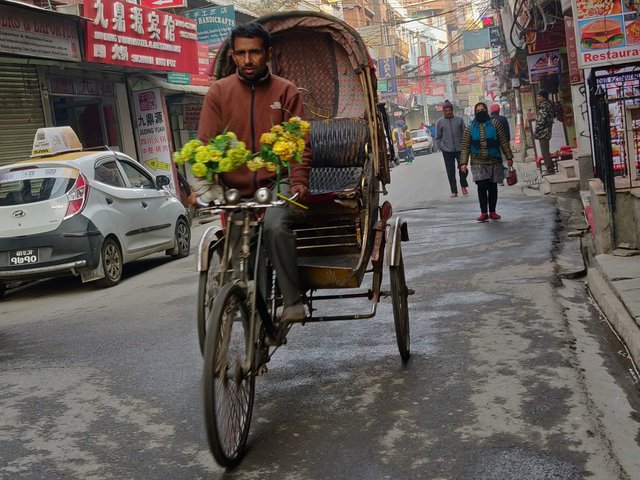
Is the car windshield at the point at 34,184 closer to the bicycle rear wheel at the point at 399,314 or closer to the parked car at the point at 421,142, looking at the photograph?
the bicycle rear wheel at the point at 399,314

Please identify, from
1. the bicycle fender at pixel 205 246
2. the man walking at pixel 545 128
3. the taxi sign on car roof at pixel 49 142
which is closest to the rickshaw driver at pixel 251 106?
the bicycle fender at pixel 205 246

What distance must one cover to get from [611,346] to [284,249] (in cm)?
268

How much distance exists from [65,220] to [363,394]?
629cm

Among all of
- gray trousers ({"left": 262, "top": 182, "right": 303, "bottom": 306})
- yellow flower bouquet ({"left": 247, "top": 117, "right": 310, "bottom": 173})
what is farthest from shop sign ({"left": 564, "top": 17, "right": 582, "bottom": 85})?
gray trousers ({"left": 262, "top": 182, "right": 303, "bottom": 306})

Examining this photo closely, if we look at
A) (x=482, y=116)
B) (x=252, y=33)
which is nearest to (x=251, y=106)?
(x=252, y=33)

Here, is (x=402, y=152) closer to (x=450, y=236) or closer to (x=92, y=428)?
(x=450, y=236)

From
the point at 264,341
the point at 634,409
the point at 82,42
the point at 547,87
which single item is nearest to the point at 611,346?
the point at 634,409

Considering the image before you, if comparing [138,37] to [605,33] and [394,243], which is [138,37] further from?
[394,243]

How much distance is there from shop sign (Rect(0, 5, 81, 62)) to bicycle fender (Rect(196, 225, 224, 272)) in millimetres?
11223

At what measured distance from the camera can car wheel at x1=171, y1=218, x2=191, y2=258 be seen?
13109mm

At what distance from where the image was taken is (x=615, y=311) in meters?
6.47

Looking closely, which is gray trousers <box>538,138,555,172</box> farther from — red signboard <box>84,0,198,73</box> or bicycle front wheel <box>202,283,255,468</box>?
bicycle front wheel <box>202,283,255,468</box>

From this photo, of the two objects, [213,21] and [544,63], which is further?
[213,21]

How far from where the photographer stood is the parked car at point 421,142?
55.4 m
